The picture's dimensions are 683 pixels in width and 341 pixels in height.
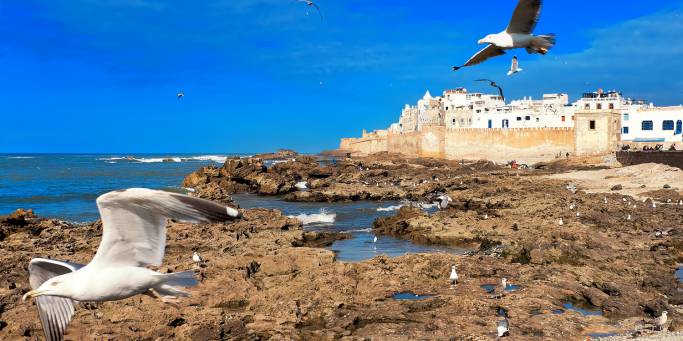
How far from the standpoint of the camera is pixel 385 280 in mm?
10031

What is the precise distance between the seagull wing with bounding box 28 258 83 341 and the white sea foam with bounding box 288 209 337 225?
15179 millimetres

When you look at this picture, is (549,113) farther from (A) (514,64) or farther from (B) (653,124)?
(A) (514,64)

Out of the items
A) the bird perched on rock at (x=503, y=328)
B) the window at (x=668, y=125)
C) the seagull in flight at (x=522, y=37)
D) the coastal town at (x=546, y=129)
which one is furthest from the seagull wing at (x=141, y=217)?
the window at (x=668, y=125)

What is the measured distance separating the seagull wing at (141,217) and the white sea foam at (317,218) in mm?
15480

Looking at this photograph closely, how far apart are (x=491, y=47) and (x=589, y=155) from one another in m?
42.7

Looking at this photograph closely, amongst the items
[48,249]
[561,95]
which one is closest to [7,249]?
[48,249]

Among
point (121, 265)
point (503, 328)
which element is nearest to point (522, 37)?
point (503, 328)

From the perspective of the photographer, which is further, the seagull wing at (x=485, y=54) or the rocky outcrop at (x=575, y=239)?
the rocky outcrop at (x=575, y=239)

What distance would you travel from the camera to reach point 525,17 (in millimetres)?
5270

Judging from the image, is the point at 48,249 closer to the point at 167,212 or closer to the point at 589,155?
Result: the point at 167,212

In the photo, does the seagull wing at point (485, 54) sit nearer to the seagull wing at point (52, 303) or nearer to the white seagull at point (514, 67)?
the white seagull at point (514, 67)

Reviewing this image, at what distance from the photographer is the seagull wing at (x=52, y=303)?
4.92m

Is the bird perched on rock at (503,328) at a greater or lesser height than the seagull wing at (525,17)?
lesser

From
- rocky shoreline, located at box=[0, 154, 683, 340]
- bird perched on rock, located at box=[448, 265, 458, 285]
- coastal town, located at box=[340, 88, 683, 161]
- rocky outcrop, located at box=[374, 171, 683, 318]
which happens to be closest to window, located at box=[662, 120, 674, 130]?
coastal town, located at box=[340, 88, 683, 161]
